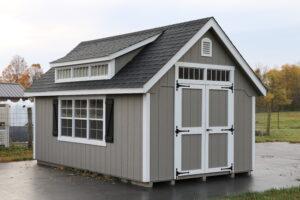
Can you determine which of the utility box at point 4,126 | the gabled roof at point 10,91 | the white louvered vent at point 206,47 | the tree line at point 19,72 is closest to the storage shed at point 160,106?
the white louvered vent at point 206,47

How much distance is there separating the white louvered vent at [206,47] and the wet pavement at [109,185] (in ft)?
10.2

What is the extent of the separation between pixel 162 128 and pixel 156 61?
5.11 feet

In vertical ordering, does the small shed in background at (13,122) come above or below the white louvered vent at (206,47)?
below

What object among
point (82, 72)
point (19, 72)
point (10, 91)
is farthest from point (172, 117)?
point (19, 72)

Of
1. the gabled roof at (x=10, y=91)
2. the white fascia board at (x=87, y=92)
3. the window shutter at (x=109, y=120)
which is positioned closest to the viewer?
the white fascia board at (x=87, y=92)

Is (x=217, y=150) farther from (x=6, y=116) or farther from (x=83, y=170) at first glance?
(x=6, y=116)

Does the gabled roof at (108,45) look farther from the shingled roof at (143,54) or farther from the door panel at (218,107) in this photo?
the door panel at (218,107)

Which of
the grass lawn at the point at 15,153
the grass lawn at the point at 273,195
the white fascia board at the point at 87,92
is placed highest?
the white fascia board at the point at 87,92

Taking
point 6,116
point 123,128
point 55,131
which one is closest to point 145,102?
point 123,128

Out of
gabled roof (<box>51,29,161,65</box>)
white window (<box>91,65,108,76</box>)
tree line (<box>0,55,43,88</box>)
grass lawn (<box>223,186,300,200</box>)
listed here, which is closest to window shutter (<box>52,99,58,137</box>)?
gabled roof (<box>51,29,161,65</box>)

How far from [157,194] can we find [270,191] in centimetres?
236

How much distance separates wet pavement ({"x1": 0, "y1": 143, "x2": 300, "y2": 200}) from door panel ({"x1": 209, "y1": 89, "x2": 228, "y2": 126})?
1.44m

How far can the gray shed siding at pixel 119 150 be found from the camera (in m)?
12.0

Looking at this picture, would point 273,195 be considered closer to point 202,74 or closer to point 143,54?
point 202,74
